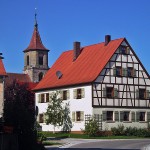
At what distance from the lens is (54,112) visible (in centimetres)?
5175

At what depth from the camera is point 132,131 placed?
1932 inches

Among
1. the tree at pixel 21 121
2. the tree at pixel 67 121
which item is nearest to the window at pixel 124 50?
the tree at pixel 67 121

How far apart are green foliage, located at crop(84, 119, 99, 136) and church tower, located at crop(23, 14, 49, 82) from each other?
69.2m

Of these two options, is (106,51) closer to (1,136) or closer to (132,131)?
(132,131)

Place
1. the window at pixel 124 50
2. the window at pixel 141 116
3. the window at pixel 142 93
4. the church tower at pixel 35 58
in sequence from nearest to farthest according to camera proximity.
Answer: the window at pixel 124 50 → the window at pixel 141 116 → the window at pixel 142 93 → the church tower at pixel 35 58

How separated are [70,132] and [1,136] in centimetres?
3271

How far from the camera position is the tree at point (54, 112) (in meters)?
51.5

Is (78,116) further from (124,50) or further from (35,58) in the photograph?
(35,58)

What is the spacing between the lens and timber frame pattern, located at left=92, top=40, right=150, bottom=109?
164 feet

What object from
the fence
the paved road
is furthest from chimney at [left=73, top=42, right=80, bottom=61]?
the paved road

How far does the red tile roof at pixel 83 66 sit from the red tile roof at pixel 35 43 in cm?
5434

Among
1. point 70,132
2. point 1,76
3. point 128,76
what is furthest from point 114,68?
point 1,76

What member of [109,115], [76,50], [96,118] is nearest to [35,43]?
[76,50]

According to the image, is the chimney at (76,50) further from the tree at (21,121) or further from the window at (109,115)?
the tree at (21,121)
